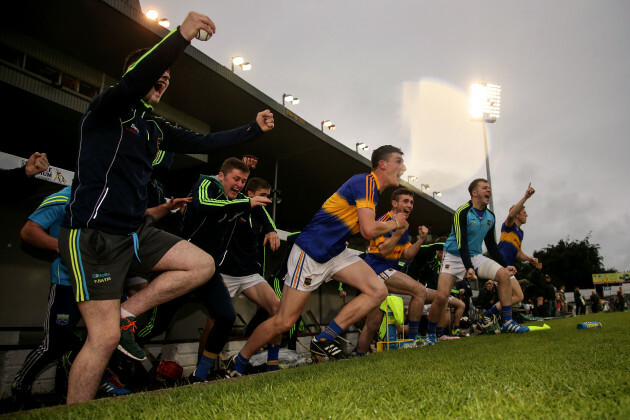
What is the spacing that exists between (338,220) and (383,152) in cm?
105

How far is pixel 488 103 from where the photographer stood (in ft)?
99.8

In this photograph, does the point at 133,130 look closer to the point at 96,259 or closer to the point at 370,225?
the point at 96,259

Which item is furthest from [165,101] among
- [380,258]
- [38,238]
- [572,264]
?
[572,264]

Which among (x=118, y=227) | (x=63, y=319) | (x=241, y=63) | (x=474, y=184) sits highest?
(x=241, y=63)

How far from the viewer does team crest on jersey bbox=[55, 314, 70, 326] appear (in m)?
3.17

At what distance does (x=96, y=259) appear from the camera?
2.33m

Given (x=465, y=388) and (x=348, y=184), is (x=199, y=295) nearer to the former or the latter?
(x=348, y=184)

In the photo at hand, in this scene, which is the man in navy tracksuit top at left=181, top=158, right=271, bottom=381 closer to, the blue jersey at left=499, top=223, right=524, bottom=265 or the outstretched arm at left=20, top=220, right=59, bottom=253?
the outstretched arm at left=20, top=220, right=59, bottom=253

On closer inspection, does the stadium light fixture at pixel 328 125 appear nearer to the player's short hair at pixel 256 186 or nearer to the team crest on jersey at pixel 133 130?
the player's short hair at pixel 256 186

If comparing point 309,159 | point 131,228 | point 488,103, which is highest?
point 488,103

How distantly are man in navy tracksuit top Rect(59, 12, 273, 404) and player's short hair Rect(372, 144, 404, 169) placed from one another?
8.25ft

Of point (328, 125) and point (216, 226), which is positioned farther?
point (328, 125)

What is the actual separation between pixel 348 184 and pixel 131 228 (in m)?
2.27

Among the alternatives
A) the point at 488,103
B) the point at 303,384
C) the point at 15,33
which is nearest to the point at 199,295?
the point at 303,384
